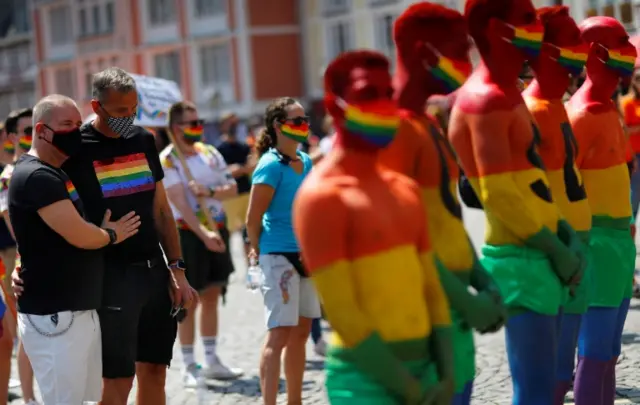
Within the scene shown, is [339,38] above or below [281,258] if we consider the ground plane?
below

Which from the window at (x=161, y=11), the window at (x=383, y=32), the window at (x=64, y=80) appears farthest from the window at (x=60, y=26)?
the window at (x=383, y=32)

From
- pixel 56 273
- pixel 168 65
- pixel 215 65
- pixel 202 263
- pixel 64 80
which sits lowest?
pixel 64 80

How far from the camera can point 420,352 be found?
4102mm

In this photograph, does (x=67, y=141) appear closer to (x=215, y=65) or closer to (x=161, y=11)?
(x=215, y=65)

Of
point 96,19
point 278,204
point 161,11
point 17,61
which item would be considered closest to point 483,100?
point 278,204

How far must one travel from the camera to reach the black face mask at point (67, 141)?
19.3 feet

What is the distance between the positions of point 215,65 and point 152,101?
3927 centimetres

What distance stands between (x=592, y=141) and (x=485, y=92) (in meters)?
1.27

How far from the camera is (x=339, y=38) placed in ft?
149

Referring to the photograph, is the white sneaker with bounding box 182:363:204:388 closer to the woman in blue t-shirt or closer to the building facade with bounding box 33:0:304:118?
the woman in blue t-shirt

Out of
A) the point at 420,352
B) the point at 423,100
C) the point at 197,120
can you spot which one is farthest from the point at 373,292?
the point at 197,120

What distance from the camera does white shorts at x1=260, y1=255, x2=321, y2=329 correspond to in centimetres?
743

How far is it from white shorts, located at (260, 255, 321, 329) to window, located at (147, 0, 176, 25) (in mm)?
44152

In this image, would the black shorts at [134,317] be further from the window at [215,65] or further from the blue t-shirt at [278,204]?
the window at [215,65]
